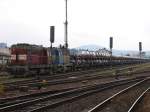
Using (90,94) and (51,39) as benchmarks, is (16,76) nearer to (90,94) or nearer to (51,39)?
(51,39)

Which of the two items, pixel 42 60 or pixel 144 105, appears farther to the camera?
pixel 42 60

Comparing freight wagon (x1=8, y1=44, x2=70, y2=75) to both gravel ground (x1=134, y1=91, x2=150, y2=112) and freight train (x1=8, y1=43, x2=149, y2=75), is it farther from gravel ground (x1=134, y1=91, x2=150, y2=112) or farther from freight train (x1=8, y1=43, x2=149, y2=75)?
gravel ground (x1=134, y1=91, x2=150, y2=112)

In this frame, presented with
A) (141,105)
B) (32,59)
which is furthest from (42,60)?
(141,105)

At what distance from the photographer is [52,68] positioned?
39000 mm

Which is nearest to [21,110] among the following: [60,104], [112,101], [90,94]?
[60,104]

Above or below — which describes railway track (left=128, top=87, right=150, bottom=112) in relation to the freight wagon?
below

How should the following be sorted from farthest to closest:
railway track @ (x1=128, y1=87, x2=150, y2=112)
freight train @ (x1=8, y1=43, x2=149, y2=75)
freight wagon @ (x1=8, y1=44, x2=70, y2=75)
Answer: freight train @ (x1=8, y1=43, x2=149, y2=75), freight wagon @ (x1=8, y1=44, x2=70, y2=75), railway track @ (x1=128, y1=87, x2=150, y2=112)

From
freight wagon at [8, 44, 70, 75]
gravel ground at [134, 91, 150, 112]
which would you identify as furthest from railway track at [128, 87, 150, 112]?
freight wagon at [8, 44, 70, 75]

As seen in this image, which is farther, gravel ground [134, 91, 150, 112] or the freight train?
the freight train

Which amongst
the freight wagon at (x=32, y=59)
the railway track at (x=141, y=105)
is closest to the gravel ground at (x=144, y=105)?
the railway track at (x=141, y=105)

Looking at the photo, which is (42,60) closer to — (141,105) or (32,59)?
(32,59)

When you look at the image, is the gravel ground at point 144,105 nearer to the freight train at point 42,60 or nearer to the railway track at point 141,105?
the railway track at point 141,105

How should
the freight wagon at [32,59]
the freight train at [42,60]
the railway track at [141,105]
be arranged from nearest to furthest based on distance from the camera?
the railway track at [141,105] < the freight wagon at [32,59] < the freight train at [42,60]

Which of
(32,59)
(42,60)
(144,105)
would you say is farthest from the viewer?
(42,60)
